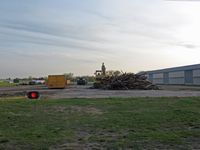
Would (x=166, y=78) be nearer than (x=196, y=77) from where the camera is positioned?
No

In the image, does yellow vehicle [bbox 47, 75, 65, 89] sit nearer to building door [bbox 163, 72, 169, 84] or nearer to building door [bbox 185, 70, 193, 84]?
building door [bbox 185, 70, 193, 84]

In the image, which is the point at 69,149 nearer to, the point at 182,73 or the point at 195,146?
the point at 195,146

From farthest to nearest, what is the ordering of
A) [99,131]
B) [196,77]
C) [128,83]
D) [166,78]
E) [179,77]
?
1. [166,78]
2. [179,77]
3. [196,77]
4. [128,83]
5. [99,131]

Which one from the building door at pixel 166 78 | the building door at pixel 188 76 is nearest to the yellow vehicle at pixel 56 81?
the building door at pixel 188 76

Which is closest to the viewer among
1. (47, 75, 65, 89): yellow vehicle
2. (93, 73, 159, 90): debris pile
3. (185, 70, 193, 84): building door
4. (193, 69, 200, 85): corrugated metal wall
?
(93, 73, 159, 90): debris pile

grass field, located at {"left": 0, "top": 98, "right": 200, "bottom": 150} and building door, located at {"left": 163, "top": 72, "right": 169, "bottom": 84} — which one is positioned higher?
building door, located at {"left": 163, "top": 72, "right": 169, "bottom": 84}

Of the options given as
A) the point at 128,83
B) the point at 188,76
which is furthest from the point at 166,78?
the point at 128,83

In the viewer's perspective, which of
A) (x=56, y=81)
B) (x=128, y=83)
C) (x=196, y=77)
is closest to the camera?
(x=128, y=83)

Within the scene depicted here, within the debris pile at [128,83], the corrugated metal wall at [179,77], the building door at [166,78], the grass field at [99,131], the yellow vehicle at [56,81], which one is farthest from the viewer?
the building door at [166,78]

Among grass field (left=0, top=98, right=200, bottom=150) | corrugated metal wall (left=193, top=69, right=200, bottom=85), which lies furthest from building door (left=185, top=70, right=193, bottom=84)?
grass field (left=0, top=98, right=200, bottom=150)

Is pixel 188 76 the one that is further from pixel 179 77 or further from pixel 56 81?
pixel 56 81

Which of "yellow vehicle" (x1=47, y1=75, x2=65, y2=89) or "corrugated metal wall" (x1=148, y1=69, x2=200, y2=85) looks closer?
"yellow vehicle" (x1=47, y1=75, x2=65, y2=89)

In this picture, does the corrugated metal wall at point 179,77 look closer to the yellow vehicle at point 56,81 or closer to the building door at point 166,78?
the building door at point 166,78

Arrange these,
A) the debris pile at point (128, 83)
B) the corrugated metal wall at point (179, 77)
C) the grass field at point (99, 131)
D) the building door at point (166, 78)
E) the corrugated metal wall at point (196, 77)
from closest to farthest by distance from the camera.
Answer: the grass field at point (99, 131) < the debris pile at point (128, 83) < the corrugated metal wall at point (196, 77) < the corrugated metal wall at point (179, 77) < the building door at point (166, 78)
